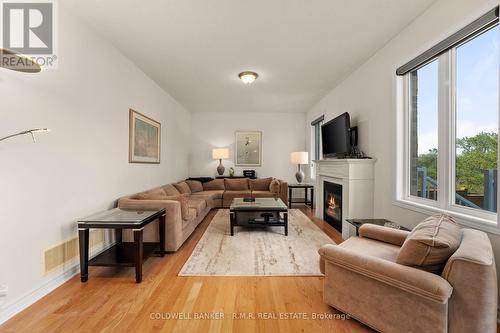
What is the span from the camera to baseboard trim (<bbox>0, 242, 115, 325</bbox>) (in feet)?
5.48

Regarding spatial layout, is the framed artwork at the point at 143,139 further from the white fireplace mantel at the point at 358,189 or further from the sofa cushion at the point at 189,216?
the white fireplace mantel at the point at 358,189

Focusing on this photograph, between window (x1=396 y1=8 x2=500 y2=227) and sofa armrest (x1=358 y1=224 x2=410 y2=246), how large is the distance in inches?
20.2

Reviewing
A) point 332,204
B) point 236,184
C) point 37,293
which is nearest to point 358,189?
point 332,204

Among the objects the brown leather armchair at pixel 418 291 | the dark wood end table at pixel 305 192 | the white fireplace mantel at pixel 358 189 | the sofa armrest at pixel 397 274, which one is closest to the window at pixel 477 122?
the brown leather armchair at pixel 418 291

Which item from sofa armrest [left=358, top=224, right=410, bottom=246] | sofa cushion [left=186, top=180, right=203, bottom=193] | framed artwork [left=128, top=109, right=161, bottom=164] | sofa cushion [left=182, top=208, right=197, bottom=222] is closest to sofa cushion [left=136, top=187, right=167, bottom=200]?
sofa cushion [left=182, top=208, right=197, bottom=222]

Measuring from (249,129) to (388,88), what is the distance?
13.9 ft

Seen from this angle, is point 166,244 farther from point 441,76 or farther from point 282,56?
point 441,76

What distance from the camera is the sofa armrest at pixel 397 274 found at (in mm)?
1206

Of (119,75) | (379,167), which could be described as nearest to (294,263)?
(379,167)

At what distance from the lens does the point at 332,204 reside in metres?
4.04

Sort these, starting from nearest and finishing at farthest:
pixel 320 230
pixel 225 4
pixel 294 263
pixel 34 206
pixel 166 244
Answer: pixel 34 206
pixel 225 4
pixel 294 263
pixel 166 244
pixel 320 230

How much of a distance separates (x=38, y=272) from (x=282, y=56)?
3.57 metres

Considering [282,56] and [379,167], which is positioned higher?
[282,56]

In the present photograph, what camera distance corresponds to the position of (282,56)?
124 inches
